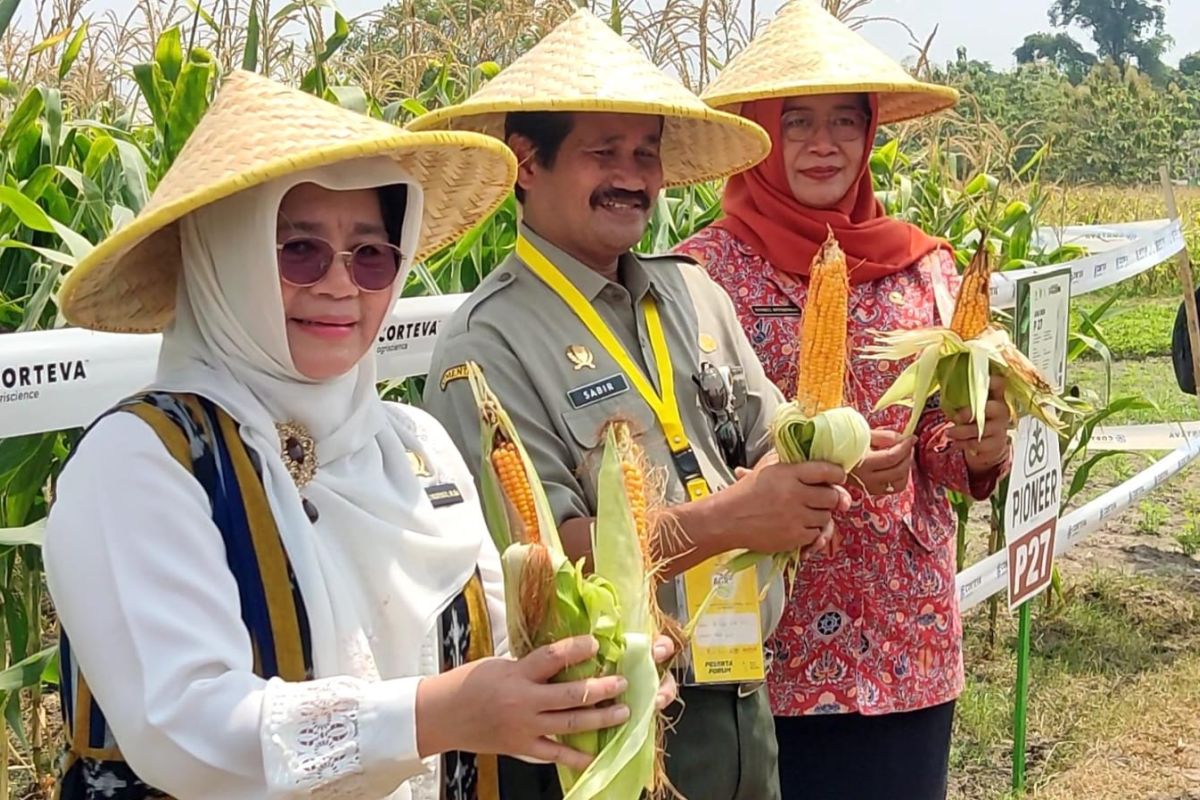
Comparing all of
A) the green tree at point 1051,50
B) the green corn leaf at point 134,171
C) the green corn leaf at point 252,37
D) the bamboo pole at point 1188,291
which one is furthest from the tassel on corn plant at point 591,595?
the green tree at point 1051,50

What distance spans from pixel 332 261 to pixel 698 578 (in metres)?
0.91

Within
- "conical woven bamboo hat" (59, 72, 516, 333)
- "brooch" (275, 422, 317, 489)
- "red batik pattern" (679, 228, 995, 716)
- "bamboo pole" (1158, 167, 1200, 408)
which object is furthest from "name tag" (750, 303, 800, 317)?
"bamboo pole" (1158, 167, 1200, 408)

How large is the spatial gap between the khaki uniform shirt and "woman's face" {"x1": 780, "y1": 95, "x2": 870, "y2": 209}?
39 cm

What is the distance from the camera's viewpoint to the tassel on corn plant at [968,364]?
2299 millimetres

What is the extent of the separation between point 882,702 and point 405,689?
1.39m

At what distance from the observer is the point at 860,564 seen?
253 centimetres

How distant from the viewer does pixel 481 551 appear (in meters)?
1.76

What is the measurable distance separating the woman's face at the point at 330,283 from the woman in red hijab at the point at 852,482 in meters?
1.09

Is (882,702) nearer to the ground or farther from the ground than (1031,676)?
farther from the ground

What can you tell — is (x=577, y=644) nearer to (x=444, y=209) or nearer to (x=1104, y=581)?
(x=444, y=209)

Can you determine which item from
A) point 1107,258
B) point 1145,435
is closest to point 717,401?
point 1107,258

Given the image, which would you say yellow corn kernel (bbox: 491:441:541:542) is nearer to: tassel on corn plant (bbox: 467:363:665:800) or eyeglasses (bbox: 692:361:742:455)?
tassel on corn plant (bbox: 467:363:665:800)

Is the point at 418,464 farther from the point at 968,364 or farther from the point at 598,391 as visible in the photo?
the point at 968,364

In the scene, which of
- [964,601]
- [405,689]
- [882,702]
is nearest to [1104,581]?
[964,601]
